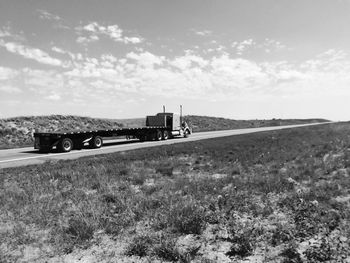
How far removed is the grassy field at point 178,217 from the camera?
17.1ft

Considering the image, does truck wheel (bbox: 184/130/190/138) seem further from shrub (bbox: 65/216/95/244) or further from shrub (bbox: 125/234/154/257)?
shrub (bbox: 125/234/154/257)

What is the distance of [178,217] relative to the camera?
21.3 feet

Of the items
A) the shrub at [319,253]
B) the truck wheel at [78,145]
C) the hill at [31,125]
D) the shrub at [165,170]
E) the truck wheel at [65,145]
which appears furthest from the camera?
the hill at [31,125]

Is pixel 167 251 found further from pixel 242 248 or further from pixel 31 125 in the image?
pixel 31 125

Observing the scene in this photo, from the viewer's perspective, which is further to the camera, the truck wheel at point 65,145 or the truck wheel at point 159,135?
the truck wheel at point 159,135

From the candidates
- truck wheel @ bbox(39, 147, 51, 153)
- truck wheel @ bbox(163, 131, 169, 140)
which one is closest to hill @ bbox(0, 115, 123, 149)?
truck wheel @ bbox(39, 147, 51, 153)

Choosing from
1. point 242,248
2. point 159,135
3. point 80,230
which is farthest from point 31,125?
point 242,248

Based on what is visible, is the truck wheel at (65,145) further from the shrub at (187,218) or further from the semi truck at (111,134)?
the shrub at (187,218)

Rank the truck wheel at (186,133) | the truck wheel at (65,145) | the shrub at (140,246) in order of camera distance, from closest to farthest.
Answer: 1. the shrub at (140,246)
2. the truck wheel at (65,145)
3. the truck wheel at (186,133)

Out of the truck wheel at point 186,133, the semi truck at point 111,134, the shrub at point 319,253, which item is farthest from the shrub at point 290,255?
the truck wheel at point 186,133

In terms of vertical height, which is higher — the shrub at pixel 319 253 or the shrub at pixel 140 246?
the shrub at pixel 319 253

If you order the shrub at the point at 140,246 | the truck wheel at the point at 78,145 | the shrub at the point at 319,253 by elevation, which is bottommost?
the shrub at the point at 140,246

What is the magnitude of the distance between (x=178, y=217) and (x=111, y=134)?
21.5m

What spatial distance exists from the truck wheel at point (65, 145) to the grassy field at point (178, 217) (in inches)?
423
